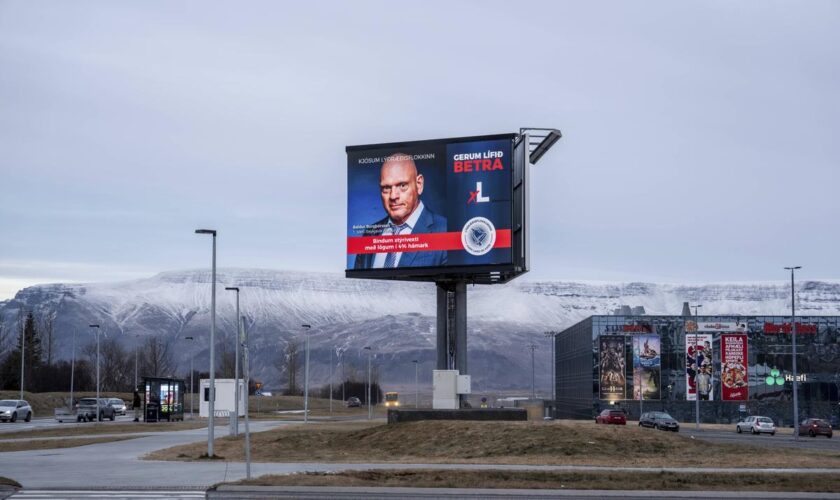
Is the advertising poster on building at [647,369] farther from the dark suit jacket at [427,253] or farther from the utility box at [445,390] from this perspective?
the dark suit jacket at [427,253]

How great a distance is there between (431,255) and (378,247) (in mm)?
3076

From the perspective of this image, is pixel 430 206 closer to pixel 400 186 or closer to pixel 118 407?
pixel 400 186

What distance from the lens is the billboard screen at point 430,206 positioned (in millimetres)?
53438

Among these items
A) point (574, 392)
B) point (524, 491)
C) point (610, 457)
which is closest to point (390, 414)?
point (610, 457)

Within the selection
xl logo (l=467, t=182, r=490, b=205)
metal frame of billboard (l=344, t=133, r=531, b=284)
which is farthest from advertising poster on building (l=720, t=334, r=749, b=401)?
xl logo (l=467, t=182, r=490, b=205)

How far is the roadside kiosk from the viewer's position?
89.9 meters

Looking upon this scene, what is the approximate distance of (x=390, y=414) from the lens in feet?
179

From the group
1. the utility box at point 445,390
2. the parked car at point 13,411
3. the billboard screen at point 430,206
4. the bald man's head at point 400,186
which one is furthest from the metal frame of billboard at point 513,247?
the parked car at point 13,411

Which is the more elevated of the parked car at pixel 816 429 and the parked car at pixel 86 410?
the parked car at pixel 86 410

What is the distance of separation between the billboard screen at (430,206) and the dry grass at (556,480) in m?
21.2

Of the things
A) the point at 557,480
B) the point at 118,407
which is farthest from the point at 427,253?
the point at 118,407

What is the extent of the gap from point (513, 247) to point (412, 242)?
5360mm

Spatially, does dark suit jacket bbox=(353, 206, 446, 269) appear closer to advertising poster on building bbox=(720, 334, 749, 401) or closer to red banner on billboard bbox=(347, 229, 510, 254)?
red banner on billboard bbox=(347, 229, 510, 254)

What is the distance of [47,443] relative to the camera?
54531 mm
